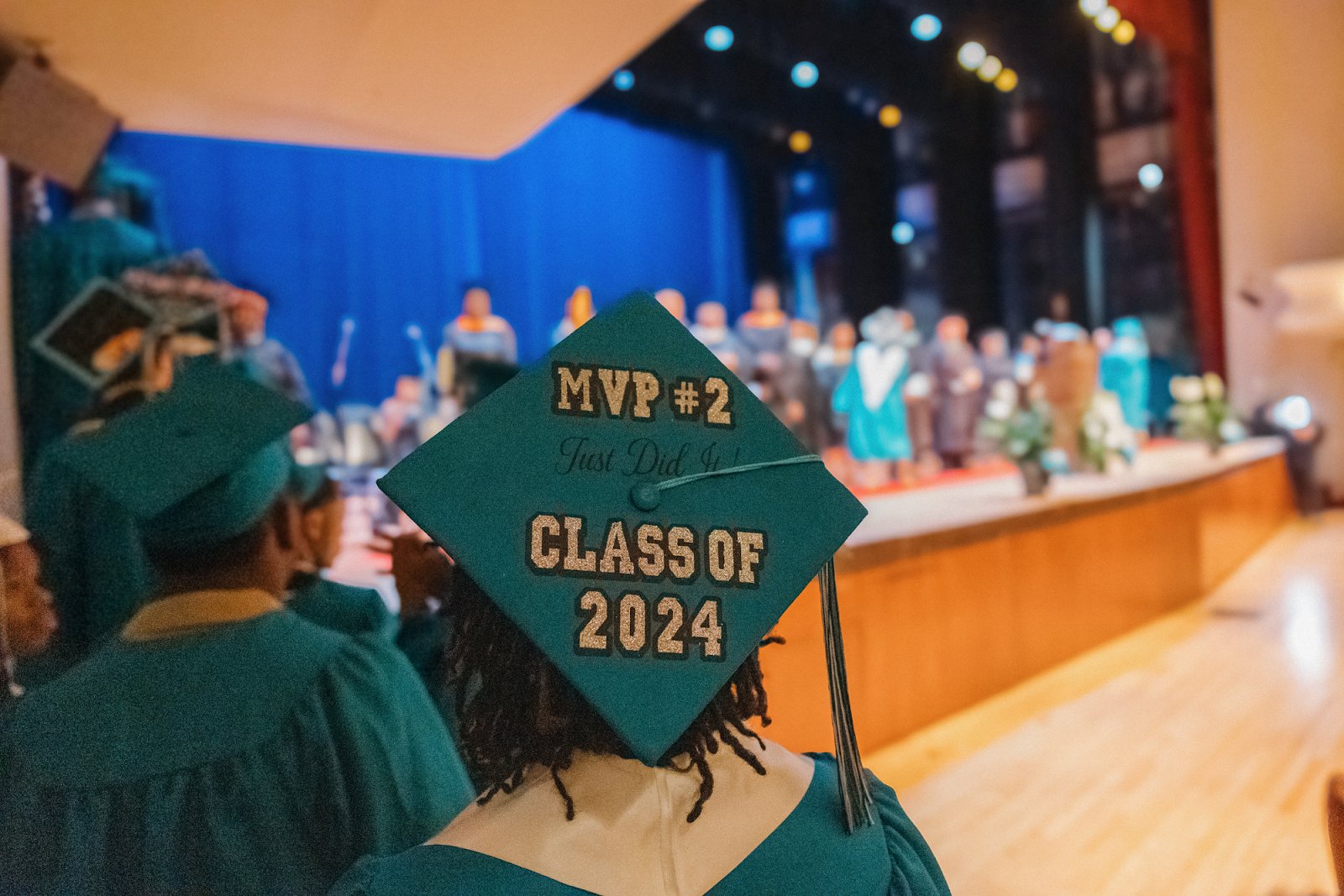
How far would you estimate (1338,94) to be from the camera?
17.4 feet

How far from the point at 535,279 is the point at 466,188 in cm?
101

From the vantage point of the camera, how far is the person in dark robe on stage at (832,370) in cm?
609

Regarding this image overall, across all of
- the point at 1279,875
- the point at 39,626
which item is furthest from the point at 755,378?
Answer: the point at 39,626

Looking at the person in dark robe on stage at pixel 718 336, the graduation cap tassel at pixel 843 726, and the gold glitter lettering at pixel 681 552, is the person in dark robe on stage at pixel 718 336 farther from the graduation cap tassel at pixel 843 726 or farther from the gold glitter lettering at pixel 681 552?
the gold glitter lettering at pixel 681 552

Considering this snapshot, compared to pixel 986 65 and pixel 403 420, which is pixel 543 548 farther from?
pixel 986 65

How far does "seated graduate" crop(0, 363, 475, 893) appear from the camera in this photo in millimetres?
678

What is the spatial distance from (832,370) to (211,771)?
5.76 m

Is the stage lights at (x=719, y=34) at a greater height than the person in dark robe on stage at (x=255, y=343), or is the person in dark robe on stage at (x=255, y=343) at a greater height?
the stage lights at (x=719, y=34)

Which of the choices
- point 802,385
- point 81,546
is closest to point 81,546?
point 81,546

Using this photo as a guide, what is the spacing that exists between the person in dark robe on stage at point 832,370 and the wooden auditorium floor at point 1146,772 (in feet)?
11.3

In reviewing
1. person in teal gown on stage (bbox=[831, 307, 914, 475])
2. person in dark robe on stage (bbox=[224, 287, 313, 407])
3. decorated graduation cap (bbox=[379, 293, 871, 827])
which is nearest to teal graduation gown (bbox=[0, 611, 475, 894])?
decorated graduation cap (bbox=[379, 293, 871, 827])

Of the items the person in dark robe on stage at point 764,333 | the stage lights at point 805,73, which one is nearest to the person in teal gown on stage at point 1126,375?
the person in dark robe on stage at point 764,333

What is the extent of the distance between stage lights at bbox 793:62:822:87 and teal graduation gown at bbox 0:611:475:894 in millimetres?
6830

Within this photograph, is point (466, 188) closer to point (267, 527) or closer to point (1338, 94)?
point (1338, 94)
